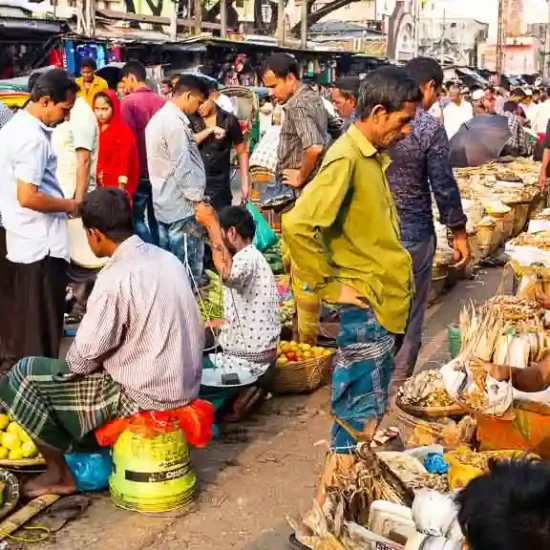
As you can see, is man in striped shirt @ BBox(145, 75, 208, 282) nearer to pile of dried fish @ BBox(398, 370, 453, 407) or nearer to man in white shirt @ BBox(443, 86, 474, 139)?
pile of dried fish @ BBox(398, 370, 453, 407)

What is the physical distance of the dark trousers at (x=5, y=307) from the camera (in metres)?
6.03

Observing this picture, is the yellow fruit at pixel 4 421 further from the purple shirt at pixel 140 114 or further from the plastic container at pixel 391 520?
the purple shirt at pixel 140 114

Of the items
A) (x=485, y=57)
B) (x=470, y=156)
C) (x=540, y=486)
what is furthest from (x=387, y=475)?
(x=485, y=57)

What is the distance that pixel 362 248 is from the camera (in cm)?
379

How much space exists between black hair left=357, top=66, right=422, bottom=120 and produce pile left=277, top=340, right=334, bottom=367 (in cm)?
263

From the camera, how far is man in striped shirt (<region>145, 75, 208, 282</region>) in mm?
7258

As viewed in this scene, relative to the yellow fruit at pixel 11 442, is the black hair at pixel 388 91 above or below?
above

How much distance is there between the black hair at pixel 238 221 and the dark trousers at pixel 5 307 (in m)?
1.51

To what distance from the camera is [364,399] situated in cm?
396

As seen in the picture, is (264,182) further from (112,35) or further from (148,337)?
(112,35)

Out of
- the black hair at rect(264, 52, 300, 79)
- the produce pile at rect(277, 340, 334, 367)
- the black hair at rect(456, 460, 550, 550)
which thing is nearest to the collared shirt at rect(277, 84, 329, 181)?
the black hair at rect(264, 52, 300, 79)

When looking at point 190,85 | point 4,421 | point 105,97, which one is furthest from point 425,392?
point 105,97

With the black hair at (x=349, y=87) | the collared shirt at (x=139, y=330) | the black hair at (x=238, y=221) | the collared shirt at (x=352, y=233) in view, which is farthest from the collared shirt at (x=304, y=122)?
the collared shirt at (x=352, y=233)

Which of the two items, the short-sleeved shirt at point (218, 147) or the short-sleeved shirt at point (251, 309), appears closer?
the short-sleeved shirt at point (251, 309)
